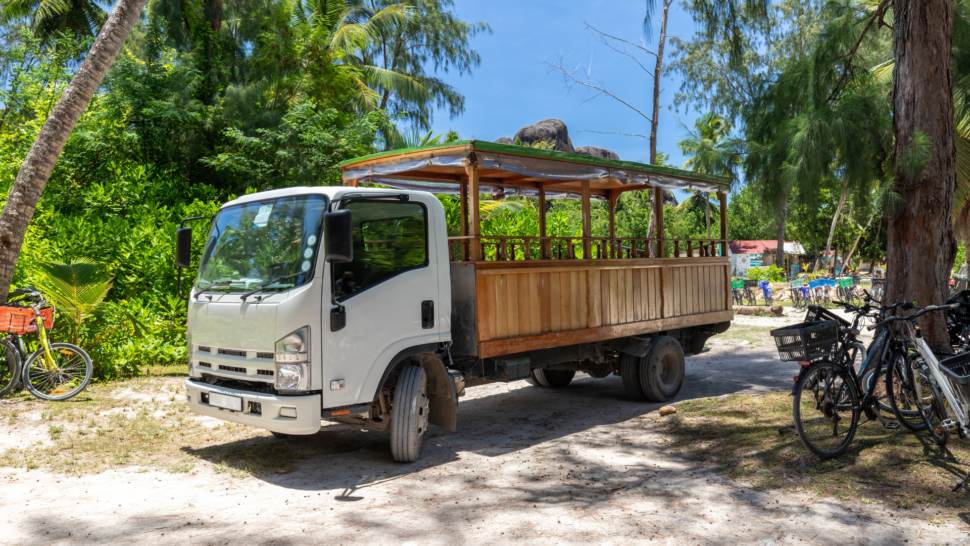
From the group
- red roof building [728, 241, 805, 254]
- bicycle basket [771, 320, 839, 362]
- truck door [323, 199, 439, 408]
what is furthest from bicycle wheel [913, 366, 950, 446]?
red roof building [728, 241, 805, 254]

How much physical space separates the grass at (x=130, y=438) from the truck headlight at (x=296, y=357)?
3.46 ft

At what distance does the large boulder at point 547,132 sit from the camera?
194 feet

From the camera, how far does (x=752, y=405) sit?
7.34m

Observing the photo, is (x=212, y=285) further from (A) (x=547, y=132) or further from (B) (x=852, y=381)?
(A) (x=547, y=132)

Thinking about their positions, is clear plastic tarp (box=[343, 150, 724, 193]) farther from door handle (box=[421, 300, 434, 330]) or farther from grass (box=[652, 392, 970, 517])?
grass (box=[652, 392, 970, 517])

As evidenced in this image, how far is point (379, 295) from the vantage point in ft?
18.0

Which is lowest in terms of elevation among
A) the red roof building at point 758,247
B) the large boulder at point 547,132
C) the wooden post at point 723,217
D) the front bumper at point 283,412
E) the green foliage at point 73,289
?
the front bumper at point 283,412

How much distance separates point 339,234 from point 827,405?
4.07 m

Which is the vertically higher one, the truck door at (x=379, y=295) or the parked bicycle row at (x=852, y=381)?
the truck door at (x=379, y=295)

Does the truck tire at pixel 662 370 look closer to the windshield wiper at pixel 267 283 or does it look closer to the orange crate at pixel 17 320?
the windshield wiper at pixel 267 283

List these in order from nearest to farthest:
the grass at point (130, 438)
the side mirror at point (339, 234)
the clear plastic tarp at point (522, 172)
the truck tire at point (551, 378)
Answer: the side mirror at point (339, 234) < the grass at point (130, 438) < the clear plastic tarp at point (522, 172) < the truck tire at point (551, 378)

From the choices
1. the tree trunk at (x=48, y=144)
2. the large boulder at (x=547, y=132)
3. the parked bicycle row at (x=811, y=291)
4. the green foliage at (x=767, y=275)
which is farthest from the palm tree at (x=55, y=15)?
the large boulder at (x=547, y=132)

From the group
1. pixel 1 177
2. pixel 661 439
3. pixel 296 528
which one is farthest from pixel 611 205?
pixel 1 177

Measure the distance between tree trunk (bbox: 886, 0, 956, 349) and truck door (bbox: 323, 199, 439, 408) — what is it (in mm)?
4593
